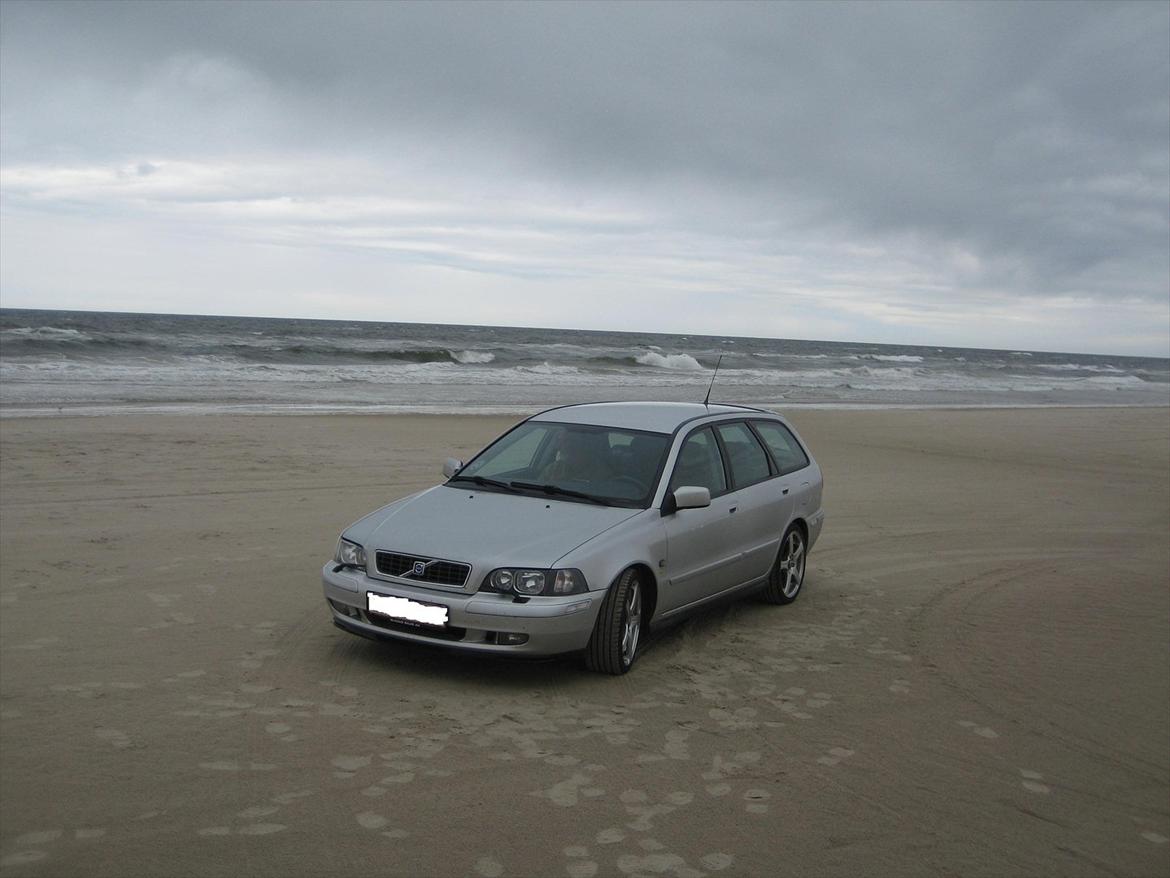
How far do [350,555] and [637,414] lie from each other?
2.25 metres

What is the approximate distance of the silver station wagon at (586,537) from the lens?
5387 mm

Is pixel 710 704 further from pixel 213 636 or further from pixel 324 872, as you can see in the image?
pixel 213 636

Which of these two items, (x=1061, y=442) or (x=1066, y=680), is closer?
(x=1066, y=680)

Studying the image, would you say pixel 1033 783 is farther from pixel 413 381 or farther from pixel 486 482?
pixel 413 381

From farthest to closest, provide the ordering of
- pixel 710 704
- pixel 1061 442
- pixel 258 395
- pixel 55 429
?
1. pixel 258 395
2. pixel 1061 442
3. pixel 55 429
4. pixel 710 704

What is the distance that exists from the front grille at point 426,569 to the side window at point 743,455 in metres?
2.29

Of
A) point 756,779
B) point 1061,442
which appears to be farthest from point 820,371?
point 756,779

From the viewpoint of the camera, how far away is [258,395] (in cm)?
2539

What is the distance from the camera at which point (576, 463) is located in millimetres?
6621

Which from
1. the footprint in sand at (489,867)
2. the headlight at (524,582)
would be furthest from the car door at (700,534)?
the footprint in sand at (489,867)

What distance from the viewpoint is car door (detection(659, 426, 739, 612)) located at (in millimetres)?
6156

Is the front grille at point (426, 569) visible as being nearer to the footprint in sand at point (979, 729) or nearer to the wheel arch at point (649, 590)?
the wheel arch at point (649, 590)

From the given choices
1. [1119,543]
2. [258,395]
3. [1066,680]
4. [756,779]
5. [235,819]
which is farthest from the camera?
[258,395]

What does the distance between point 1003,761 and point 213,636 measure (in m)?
4.31
